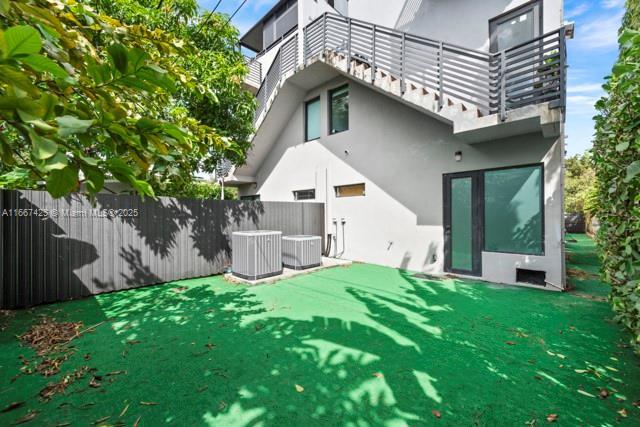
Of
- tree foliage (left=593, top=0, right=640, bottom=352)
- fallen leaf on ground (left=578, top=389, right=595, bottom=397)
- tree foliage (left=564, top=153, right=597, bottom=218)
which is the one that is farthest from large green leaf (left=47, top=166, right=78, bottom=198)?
tree foliage (left=564, top=153, right=597, bottom=218)

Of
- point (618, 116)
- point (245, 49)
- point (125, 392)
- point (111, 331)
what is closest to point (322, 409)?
point (125, 392)

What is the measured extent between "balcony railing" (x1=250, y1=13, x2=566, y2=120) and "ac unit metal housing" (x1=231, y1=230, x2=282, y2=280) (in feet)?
15.2

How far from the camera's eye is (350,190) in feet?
29.5

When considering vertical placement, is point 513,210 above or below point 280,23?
below

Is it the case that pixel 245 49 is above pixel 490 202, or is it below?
above

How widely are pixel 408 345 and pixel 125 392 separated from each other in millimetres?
2800

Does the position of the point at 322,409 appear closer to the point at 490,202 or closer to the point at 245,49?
the point at 490,202

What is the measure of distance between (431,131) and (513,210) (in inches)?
102

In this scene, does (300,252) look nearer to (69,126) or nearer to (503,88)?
(503,88)

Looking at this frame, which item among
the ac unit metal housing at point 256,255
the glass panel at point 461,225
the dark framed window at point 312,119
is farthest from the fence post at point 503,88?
the dark framed window at point 312,119

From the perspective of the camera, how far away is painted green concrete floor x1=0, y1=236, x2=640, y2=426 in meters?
2.18

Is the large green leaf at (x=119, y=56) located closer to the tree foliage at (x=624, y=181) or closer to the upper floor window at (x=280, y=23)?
the tree foliage at (x=624, y=181)

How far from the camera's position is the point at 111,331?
11.8ft

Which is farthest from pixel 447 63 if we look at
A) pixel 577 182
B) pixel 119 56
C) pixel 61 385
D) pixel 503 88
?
pixel 577 182
